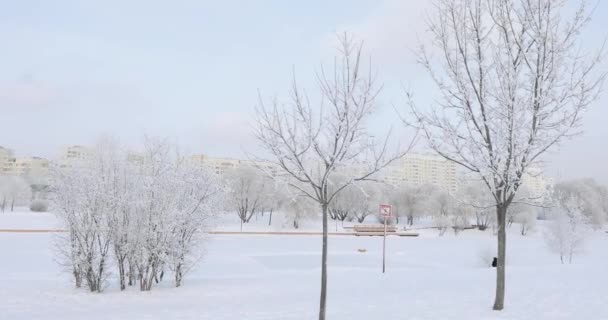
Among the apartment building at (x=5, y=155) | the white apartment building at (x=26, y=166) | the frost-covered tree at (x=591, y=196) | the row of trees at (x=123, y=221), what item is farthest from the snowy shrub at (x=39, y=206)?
the frost-covered tree at (x=591, y=196)

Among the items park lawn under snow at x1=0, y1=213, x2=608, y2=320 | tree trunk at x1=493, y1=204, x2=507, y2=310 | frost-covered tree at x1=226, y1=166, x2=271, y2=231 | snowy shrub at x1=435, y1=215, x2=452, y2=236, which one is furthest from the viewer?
frost-covered tree at x1=226, y1=166, x2=271, y2=231

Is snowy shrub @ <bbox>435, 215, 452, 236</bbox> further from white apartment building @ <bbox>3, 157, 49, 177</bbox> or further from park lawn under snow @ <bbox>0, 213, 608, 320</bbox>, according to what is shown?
white apartment building @ <bbox>3, 157, 49, 177</bbox>

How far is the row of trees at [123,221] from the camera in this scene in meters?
14.6

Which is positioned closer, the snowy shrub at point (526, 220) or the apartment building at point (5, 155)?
the snowy shrub at point (526, 220)

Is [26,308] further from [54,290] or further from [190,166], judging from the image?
[190,166]

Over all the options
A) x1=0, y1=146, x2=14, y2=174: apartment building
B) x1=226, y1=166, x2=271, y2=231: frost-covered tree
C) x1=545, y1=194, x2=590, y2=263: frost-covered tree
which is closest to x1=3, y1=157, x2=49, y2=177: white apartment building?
x1=0, y1=146, x2=14, y2=174: apartment building

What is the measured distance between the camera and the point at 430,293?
12242 millimetres

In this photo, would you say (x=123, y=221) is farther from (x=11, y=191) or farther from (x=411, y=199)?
(x=11, y=191)

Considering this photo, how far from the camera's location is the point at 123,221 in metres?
14.8

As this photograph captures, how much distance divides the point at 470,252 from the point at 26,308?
35.6 metres

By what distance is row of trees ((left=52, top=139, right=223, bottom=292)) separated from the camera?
14.6 meters

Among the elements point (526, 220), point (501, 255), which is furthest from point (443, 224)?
point (501, 255)

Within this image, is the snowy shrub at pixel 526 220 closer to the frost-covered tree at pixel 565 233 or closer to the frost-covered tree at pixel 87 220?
the frost-covered tree at pixel 565 233

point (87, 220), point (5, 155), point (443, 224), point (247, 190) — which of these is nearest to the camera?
point (87, 220)
